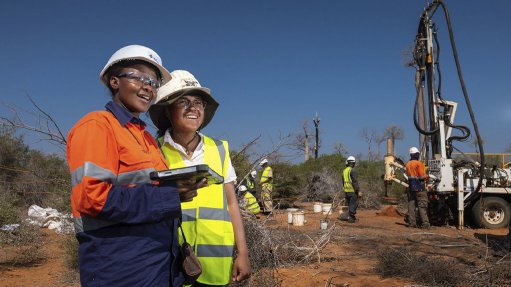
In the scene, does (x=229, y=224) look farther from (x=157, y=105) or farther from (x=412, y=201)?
(x=412, y=201)

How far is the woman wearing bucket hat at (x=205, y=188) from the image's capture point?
2.32m

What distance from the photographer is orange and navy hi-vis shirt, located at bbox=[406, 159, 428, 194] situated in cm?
1079

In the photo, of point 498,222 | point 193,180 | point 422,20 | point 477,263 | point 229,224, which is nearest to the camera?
point 193,180

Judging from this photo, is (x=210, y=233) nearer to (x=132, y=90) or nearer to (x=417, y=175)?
(x=132, y=90)

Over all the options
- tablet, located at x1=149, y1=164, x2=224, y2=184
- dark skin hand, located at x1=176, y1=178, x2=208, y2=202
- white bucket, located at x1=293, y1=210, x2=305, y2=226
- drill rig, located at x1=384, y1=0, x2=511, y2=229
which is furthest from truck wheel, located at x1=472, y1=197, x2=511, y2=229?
tablet, located at x1=149, y1=164, x2=224, y2=184

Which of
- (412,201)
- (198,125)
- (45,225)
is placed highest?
(198,125)

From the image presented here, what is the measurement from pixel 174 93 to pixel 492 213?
442 inches

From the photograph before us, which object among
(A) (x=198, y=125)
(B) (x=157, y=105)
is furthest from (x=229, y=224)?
(B) (x=157, y=105)

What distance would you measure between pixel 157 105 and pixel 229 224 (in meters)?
0.80

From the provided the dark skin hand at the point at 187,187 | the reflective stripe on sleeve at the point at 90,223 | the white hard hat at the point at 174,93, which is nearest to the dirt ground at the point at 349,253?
the white hard hat at the point at 174,93

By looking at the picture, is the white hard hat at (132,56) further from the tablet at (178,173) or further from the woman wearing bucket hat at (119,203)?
the tablet at (178,173)

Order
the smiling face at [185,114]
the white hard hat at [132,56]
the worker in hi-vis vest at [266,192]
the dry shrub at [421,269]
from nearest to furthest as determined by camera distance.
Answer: the white hard hat at [132,56], the smiling face at [185,114], the dry shrub at [421,269], the worker in hi-vis vest at [266,192]

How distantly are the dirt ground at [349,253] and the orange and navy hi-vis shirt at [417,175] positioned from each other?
1.14 metres

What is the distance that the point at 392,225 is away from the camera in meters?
12.2
